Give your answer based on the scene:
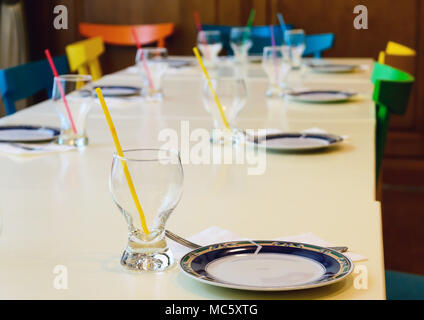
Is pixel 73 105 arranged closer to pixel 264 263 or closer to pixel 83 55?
pixel 264 263

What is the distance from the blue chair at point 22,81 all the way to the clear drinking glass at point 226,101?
2.87 ft

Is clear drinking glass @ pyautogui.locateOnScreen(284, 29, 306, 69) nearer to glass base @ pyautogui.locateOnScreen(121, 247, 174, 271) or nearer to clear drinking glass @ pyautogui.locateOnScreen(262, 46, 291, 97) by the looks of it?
clear drinking glass @ pyautogui.locateOnScreen(262, 46, 291, 97)

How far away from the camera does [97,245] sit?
105 cm

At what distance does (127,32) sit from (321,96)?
2879 mm

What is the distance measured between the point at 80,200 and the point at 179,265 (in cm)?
42

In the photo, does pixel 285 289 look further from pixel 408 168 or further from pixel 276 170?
pixel 408 168

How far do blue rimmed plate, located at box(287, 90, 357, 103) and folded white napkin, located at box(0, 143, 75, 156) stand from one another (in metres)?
1.03

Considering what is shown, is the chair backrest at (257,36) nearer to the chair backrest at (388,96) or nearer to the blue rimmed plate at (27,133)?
the chair backrest at (388,96)

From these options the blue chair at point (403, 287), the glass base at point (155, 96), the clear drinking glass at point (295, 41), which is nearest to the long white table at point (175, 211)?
the blue chair at point (403, 287)

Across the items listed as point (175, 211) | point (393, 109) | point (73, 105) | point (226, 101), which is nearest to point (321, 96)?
point (393, 109)

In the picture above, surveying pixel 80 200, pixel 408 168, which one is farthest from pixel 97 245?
pixel 408 168

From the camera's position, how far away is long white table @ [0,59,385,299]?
2.94 ft

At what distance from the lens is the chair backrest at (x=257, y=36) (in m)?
4.46

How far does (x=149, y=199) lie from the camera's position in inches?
37.8
